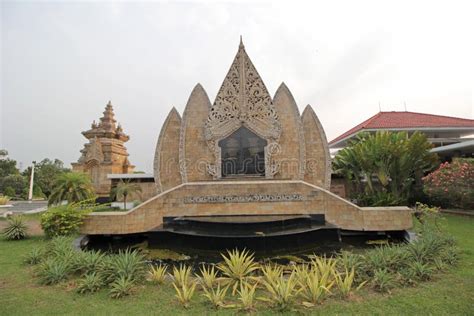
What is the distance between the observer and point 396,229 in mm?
7926

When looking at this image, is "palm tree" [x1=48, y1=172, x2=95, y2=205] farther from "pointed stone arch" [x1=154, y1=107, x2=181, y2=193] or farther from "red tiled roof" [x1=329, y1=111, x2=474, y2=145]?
"red tiled roof" [x1=329, y1=111, x2=474, y2=145]

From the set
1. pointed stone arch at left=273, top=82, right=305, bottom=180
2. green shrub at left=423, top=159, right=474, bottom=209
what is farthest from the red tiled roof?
pointed stone arch at left=273, top=82, right=305, bottom=180

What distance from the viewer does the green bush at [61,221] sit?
25.0 ft

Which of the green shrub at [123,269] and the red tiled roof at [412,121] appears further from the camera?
the red tiled roof at [412,121]

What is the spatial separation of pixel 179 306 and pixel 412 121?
22668 millimetres

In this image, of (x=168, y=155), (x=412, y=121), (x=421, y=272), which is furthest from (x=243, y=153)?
(x=412, y=121)

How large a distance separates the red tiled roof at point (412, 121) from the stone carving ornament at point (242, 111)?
1082 centimetres

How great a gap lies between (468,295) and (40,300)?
6.45 metres

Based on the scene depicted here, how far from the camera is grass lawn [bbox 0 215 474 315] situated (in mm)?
3416

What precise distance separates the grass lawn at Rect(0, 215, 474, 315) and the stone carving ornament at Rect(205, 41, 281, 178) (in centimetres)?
816

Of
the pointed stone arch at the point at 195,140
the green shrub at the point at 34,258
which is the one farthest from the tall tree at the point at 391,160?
the green shrub at the point at 34,258

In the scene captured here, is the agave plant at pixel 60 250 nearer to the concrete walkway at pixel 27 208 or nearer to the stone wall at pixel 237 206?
the stone wall at pixel 237 206

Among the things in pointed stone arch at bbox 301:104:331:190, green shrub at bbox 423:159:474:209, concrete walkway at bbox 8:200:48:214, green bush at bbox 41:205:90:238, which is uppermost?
pointed stone arch at bbox 301:104:331:190

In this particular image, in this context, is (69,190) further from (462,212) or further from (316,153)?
(462,212)
